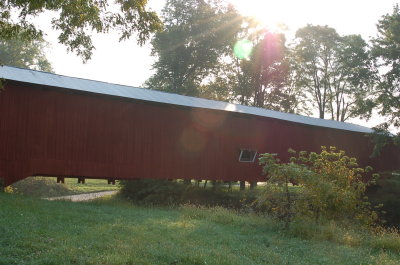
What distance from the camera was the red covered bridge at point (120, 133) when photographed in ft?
45.1

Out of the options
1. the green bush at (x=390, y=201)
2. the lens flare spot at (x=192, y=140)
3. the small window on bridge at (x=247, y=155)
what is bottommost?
the green bush at (x=390, y=201)

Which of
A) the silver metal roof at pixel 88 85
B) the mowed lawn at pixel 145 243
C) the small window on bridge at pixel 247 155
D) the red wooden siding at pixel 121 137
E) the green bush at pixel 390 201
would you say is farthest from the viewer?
the green bush at pixel 390 201

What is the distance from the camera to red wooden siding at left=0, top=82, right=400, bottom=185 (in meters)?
13.7

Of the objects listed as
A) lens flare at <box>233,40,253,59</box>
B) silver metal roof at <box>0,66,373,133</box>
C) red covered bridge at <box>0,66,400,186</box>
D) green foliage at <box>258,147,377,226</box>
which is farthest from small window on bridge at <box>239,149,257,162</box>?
lens flare at <box>233,40,253,59</box>

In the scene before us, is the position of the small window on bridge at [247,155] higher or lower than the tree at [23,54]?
lower

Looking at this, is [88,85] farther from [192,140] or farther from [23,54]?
[23,54]

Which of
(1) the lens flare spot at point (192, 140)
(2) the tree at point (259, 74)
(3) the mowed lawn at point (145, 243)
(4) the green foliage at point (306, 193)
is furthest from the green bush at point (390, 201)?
(2) the tree at point (259, 74)

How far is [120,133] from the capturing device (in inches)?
611

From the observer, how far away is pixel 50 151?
14.1 meters

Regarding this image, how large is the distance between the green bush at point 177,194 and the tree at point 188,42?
52.2ft

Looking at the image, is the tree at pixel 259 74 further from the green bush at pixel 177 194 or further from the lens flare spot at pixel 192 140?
the lens flare spot at pixel 192 140

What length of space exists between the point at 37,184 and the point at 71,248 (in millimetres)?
17942

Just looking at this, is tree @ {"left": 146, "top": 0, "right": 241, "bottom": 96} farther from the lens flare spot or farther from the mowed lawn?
the mowed lawn

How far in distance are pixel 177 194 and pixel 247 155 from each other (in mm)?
3804
